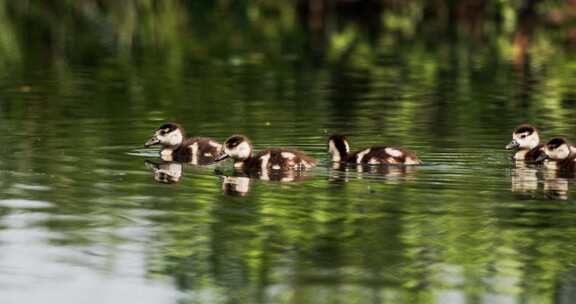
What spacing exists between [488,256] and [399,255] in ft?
1.44

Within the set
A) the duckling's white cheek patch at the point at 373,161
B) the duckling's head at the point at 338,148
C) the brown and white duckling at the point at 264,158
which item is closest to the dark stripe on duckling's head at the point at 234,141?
the brown and white duckling at the point at 264,158

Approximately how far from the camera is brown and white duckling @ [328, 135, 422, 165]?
36.0ft

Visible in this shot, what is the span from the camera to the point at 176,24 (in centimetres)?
2828

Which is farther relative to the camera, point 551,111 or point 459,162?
point 551,111

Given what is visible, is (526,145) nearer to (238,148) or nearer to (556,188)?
(556,188)

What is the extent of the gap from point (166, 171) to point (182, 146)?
0.93 metres

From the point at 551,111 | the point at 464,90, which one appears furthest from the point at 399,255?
the point at 464,90

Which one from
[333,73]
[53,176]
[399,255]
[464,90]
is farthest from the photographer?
[333,73]

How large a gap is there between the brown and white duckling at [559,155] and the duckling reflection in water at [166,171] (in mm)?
2664

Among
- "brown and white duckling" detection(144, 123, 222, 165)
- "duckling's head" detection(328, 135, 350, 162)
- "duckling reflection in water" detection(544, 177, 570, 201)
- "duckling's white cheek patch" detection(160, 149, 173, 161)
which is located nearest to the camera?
"duckling reflection in water" detection(544, 177, 570, 201)

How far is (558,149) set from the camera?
36.9 ft

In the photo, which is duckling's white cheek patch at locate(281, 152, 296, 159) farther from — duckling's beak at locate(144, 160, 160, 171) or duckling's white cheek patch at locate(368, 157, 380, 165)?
duckling's beak at locate(144, 160, 160, 171)

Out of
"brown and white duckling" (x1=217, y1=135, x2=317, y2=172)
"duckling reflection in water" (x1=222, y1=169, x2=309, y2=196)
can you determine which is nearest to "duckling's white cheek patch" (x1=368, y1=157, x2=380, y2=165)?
"brown and white duckling" (x1=217, y1=135, x2=317, y2=172)

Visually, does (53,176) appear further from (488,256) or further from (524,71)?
(524,71)
